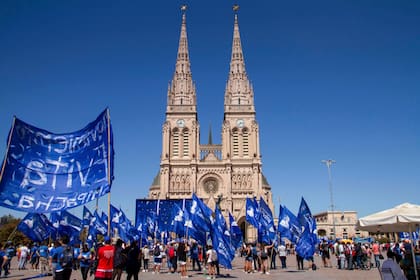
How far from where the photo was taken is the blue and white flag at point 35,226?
69.6 feet

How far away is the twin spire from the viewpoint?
211 ft

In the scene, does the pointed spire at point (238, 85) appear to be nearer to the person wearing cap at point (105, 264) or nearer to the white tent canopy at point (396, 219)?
the white tent canopy at point (396, 219)

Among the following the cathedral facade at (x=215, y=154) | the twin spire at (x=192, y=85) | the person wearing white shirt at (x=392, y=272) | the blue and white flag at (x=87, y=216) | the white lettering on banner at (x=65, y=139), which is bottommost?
the person wearing white shirt at (x=392, y=272)

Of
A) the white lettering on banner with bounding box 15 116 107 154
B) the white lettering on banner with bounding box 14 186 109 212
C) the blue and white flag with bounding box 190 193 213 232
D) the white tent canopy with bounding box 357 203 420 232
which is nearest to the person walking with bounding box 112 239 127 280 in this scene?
the white lettering on banner with bounding box 14 186 109 212

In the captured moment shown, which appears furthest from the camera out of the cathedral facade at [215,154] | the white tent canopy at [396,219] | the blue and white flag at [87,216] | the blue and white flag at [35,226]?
the cathedral facade at [215,154]

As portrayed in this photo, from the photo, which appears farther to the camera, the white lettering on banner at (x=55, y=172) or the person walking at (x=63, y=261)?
the white lettering on banner at (x=55, y=172)

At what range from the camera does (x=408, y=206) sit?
10445mm

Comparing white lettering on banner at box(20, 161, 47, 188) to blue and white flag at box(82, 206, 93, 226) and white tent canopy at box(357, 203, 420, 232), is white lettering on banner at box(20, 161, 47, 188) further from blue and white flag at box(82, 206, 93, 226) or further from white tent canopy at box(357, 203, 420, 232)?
blue and white flag at box(82, 206, 93, 226)

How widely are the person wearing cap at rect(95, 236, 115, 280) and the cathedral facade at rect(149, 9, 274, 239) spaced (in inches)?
1921

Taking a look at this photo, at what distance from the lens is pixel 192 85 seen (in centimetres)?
6569

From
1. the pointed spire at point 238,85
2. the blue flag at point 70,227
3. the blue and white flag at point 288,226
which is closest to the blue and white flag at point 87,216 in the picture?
the blue flag at point 70,227

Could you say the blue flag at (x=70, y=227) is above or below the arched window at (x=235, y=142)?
below

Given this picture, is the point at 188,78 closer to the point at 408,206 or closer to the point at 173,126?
the point at 173,126

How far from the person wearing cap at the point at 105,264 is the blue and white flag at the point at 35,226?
14.4 m
